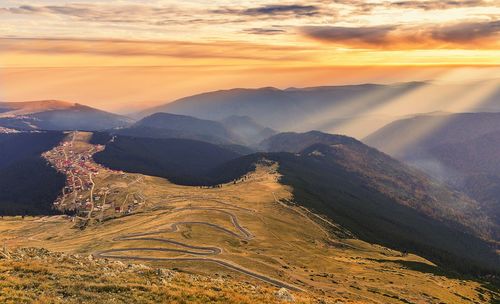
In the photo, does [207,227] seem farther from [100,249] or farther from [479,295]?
[479,295]

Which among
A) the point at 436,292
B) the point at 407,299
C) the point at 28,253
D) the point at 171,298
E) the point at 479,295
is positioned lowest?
the point at 479,295

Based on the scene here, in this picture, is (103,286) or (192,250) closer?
(103,286)

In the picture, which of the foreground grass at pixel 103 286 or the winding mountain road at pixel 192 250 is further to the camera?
the winding mountain road at pixel 192 250

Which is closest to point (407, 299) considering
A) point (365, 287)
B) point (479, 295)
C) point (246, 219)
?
point (365, 287)

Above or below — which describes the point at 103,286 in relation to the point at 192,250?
above

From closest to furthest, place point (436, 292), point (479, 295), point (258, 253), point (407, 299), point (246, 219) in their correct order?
1. point (407, 299)
2. point (436, 292)
3. point (258, 253)
4. point (479, 295)
5. point (246, 219)

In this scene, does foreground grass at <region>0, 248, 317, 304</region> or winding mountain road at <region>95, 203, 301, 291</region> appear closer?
foreground grass at <region>0, 248, 317, 304</region>

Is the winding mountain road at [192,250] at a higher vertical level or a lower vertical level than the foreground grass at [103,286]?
lower

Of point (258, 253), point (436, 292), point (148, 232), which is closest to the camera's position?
point (436, 292)

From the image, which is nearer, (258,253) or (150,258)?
(150,258)

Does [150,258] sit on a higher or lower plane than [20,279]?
lower

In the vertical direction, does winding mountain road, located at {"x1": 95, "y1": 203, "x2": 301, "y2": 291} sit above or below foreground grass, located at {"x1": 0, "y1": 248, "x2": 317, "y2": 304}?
below
